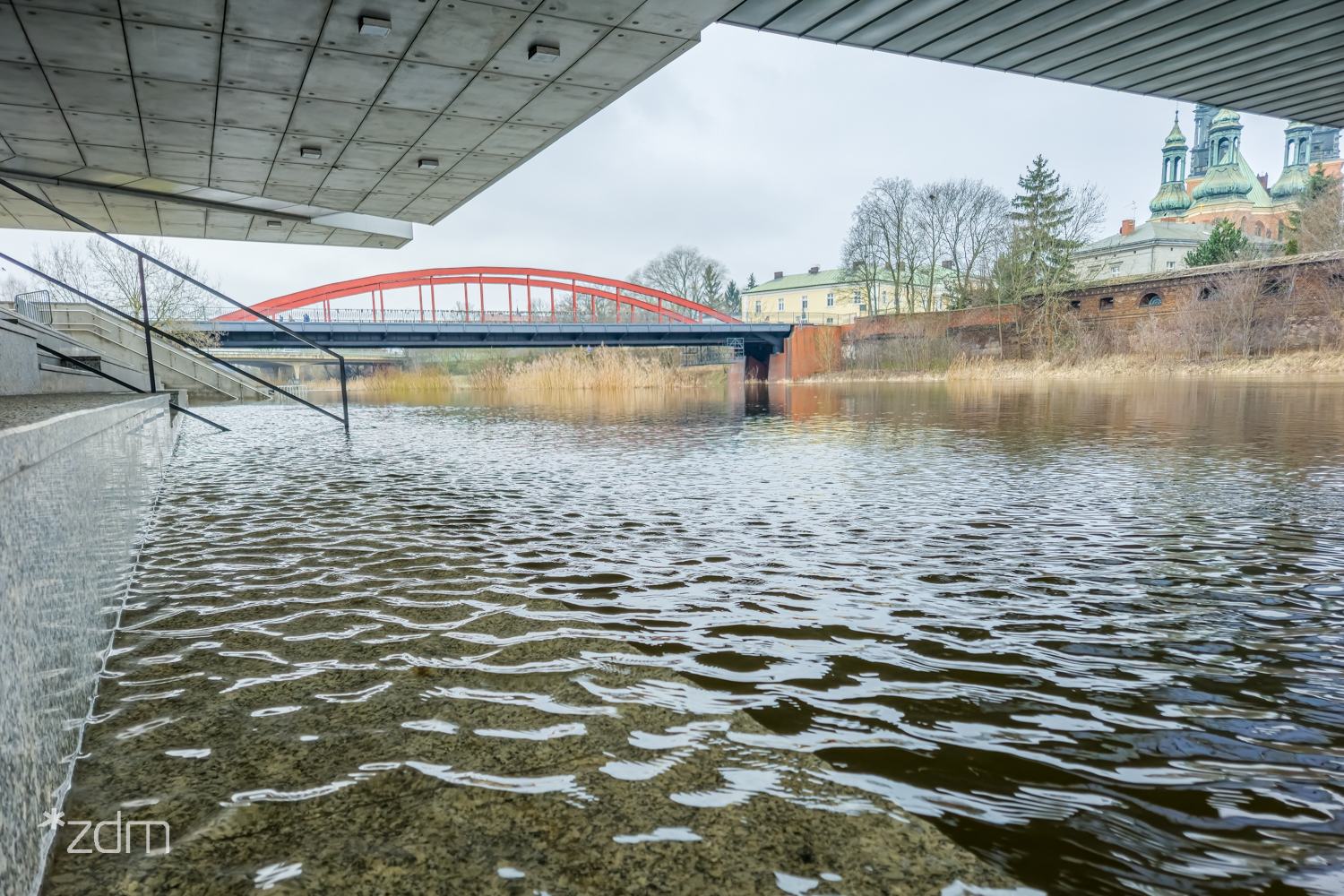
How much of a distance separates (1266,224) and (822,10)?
10839 centimetres

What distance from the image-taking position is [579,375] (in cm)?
3203

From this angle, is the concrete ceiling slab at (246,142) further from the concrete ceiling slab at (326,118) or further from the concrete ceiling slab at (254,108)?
the concrete ceiling slab at (326,118)

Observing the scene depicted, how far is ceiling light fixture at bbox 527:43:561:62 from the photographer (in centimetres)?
648

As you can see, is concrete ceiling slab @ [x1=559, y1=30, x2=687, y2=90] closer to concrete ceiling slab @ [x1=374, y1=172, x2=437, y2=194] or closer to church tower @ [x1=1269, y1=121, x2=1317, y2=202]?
concrete ceiling slab @ [x1=374, y1=172, x2=437, y2=194]

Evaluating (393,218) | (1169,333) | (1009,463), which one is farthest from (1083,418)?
(1169,333)

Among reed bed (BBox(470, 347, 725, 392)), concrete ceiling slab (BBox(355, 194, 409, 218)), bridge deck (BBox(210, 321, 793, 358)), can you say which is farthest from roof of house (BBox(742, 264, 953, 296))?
concrete ceiling slab (BBox(355, 194, 409, 218))

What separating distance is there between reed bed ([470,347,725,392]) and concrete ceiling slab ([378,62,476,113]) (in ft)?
78.7

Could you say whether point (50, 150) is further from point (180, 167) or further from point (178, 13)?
point (178, 13)

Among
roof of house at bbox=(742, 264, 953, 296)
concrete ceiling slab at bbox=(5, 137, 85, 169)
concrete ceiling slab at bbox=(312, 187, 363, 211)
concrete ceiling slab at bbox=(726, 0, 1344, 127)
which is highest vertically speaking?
roof of house at bbox=(742, 264, 953, 296)

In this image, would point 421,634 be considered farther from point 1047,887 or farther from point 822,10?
point 822,10

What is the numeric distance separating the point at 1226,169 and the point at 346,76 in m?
111

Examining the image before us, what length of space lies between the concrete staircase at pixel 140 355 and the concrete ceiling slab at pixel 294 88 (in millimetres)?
2086

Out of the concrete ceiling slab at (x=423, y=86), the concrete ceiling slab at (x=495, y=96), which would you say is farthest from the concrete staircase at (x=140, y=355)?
the concrete ceiling slab at (x=495, y=96)

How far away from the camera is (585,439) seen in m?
10.4
